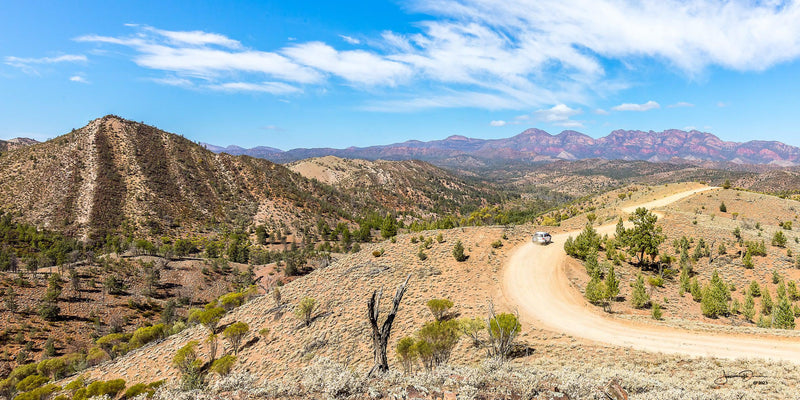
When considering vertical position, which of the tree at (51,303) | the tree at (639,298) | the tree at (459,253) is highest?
the tree at (459,253)

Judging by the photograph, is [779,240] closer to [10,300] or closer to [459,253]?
[459,253]

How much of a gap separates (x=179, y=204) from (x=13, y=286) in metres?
55.9

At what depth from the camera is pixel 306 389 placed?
31.4 feet

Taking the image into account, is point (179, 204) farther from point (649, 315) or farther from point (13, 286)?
point (649, 315)

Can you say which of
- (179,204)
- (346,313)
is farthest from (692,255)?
(179,204)

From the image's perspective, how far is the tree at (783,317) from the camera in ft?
70.6

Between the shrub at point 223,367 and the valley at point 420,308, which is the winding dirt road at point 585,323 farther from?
the shrub at point 223,367

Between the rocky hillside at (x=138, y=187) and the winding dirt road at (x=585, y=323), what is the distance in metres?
95.5

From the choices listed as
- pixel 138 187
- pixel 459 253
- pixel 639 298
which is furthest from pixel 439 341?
pixel 138 187

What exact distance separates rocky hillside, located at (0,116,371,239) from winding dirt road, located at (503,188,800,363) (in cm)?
9546

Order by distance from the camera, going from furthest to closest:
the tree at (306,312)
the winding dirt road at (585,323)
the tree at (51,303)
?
the tree at (51,303), the tree at (306,312), the winding dirt road at (585,323)

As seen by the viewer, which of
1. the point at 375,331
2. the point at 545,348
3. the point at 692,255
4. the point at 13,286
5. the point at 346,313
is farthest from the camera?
the point at 13,286

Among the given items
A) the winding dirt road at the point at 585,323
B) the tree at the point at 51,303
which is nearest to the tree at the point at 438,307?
the winding dirt road at the point at 585,323

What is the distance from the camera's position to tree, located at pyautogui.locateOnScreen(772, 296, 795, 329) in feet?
70.6
